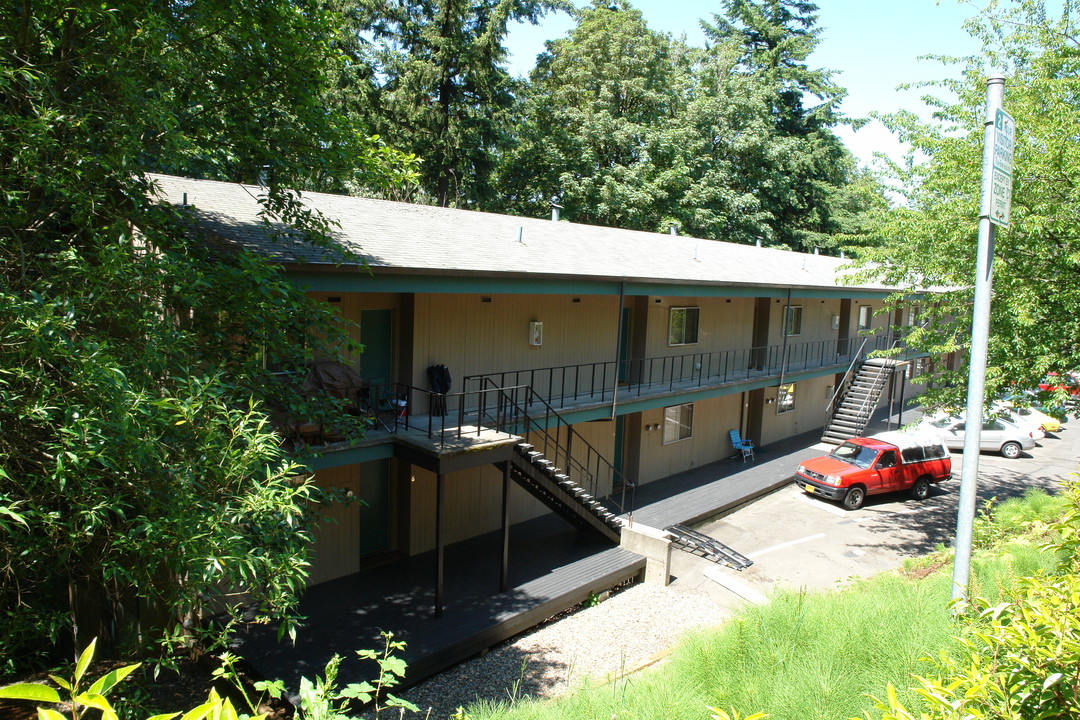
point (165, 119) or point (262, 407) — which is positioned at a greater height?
point (165, 119)

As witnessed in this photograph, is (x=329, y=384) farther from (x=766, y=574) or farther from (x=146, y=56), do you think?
(x=766, y=574)

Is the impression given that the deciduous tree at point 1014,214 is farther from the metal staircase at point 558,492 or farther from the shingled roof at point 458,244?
the metal staircase at point 558,492

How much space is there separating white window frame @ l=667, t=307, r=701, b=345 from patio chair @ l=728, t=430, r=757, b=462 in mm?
4050

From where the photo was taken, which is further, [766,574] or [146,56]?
[766,574]

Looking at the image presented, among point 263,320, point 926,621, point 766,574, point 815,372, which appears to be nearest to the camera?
point 926,621

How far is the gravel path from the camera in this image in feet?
30.3

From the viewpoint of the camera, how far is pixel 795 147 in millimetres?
38656

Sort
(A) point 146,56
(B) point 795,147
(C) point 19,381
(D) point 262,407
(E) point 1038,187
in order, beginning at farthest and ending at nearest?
(B) point 795,147 < (E) point 1038,187 < (D) point 262,407 < (A) point 146,56 < (C) point 19,381

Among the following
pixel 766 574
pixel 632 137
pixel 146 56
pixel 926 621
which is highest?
pixel 632 137

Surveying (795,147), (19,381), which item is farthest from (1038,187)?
(795,147)

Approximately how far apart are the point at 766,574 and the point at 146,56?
1314 cm

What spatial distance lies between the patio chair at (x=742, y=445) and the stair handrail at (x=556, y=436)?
17.0 feet

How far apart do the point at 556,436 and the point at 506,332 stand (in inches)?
109

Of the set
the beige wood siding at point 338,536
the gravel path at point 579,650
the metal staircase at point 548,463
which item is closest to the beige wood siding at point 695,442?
the metal staircase at point 548,463
